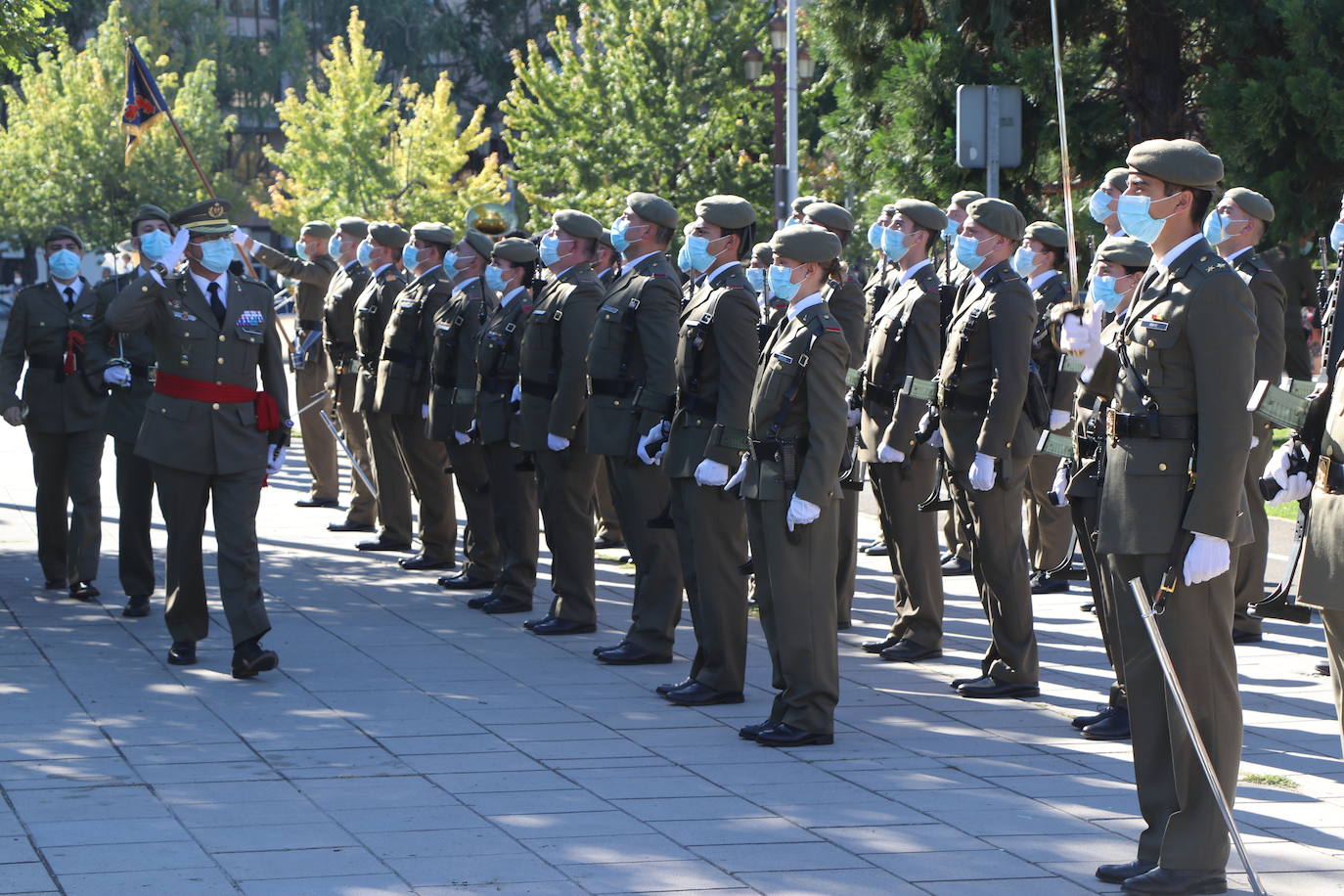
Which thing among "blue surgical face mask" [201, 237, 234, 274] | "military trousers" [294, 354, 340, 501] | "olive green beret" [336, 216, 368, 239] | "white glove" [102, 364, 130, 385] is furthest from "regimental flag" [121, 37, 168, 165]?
"blue surgical face mask" [201, 237, 234, 274]

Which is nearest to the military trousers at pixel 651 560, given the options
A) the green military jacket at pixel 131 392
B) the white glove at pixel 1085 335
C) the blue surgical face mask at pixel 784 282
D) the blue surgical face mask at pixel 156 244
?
the blue surgical face mask at pixel 784 282

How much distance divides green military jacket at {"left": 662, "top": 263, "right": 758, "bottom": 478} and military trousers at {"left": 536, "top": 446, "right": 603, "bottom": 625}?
1708mm

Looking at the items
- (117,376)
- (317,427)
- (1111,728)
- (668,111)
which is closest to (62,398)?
(117,376)

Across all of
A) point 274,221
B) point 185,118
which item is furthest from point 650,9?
point 185,118

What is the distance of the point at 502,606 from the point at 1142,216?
5779 millimetres

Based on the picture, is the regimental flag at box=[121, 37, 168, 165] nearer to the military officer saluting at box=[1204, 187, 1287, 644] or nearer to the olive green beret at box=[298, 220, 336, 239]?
the olive green beret at box=[298, 220, 336, 239]

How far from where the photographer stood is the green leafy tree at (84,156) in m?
51.1

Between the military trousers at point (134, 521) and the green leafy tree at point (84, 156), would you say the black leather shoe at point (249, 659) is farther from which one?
the green leafy tree at point (84, 156)

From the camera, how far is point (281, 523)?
14516 mm

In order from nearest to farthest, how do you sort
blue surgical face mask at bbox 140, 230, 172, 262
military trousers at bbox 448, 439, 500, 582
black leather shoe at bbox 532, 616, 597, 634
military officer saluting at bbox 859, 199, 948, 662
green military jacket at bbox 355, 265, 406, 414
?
blue surgical face mask at bbox 140, 230, 172, 262
military officer saluting at bbox 859, 199, 948, 662
black leather shoe at bbox 532, 616, 597, 634
military trousers at bbox 448, 439, 500, 582
green military jacket at bbox 355, 265, 406, 414

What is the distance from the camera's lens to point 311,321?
1500cm

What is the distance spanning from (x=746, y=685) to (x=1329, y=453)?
376 cm

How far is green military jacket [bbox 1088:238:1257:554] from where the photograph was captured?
5.38 meters

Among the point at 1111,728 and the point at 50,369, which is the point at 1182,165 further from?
the point at 50,369
